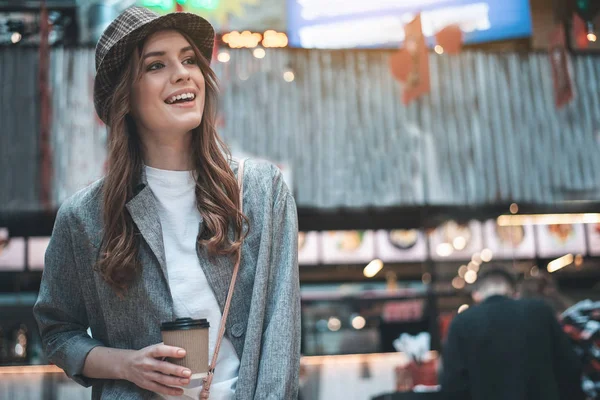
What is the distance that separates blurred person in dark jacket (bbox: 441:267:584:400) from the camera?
395 centimetres

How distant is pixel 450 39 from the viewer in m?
6.12

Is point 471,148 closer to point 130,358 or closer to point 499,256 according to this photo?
point 499,256

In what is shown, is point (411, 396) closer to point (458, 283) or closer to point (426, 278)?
point (458, 283)

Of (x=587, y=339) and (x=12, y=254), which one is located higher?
(x=12, y=254)

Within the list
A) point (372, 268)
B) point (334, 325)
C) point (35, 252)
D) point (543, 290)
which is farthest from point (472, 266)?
point (35, 252)

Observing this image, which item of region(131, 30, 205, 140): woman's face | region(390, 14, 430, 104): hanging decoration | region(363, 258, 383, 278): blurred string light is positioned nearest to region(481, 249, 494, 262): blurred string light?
region(363, 258, 383, 278): blurred string light

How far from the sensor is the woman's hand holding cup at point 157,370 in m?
1.27

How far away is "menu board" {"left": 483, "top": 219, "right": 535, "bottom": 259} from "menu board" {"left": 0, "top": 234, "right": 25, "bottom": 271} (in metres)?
4.43

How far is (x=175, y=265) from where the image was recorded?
4.80 feet

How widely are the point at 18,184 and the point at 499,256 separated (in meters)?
4.39

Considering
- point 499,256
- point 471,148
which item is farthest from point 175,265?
point 499,256

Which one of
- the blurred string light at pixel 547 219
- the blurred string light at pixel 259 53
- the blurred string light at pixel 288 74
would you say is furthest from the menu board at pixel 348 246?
the blurred string light at pixel 259 53

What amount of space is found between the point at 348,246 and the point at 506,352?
3.35 m

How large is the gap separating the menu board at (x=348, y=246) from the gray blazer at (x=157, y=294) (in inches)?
219
